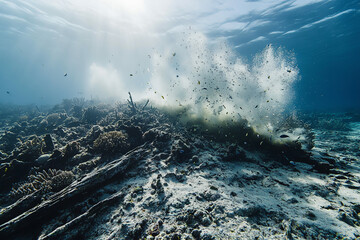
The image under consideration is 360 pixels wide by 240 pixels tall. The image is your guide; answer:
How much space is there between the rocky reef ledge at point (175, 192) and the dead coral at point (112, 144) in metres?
0.05

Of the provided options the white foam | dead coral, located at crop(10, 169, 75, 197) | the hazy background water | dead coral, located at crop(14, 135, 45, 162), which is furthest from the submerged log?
the hazy background water

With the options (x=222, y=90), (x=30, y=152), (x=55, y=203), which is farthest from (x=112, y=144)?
(x=222, y=90)

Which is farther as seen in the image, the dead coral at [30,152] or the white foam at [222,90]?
the white foam at [222,90]

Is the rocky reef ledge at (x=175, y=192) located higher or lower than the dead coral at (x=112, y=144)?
lower

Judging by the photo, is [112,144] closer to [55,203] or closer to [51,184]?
[51,184]

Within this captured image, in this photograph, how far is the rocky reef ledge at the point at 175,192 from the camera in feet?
11.4

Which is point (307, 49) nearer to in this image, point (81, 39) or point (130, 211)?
point (130, 211)

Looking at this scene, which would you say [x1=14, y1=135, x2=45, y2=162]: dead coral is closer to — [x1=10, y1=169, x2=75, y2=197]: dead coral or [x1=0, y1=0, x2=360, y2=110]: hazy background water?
[x1=10, y1=169, x2=75, y2=197]: dead coral

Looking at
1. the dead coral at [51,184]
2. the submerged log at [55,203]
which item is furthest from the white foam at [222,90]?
the dead coral at [51,184]

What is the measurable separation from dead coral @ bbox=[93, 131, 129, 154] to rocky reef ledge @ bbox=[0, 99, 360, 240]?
0.05 metres

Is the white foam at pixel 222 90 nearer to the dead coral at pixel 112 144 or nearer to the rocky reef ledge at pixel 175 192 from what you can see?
the rocky reef ledge at pixel 175 192

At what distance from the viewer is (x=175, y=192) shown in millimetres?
4672

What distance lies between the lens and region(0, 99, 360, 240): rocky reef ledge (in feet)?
11.4

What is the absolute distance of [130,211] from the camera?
3977mm
